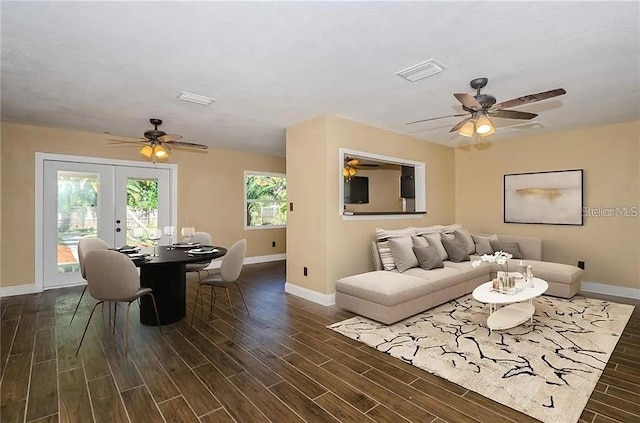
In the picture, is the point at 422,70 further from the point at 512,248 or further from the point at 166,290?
the point at 512,248

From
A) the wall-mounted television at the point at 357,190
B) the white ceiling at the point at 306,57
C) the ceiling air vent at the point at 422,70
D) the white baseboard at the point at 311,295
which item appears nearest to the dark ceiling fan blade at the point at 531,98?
the white ceiling at the point at 306,57

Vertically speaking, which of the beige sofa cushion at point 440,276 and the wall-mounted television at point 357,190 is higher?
the wall-mounted television at point 357,190

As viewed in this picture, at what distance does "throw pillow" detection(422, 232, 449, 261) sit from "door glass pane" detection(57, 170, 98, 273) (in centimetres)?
549

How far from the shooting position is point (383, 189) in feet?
24.4

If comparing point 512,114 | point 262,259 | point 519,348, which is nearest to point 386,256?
point 519,348

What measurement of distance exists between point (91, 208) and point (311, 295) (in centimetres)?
405

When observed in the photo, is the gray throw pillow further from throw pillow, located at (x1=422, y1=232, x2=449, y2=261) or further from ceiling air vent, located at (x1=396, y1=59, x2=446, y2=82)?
ceiling air vent, located at (x1=396, y1=59, x2=446, y2=82)

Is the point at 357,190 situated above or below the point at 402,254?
above

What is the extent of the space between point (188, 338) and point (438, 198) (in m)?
5.02

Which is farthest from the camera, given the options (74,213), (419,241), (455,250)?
(74,213)

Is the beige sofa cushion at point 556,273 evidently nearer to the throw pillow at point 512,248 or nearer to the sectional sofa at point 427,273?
the sectional sofa at point 427,273

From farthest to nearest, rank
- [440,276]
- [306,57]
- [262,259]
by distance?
[262,259]
[440,276]
[306,57]

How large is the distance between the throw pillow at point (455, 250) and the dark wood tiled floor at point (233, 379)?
1924 millimetres

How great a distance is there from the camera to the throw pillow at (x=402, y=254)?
4.23 metres
